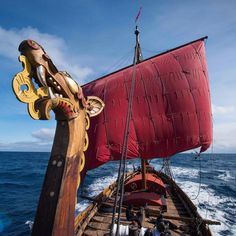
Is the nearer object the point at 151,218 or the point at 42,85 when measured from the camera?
the point at 42,85

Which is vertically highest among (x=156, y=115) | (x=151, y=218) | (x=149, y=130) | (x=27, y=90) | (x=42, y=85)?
(x=156, y=115)

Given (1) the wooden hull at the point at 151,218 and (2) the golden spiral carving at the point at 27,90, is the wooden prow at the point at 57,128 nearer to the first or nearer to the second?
(2) the golden spiral carving at the point at 27,90

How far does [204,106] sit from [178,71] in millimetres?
2469

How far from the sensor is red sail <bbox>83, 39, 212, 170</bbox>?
10695 mm

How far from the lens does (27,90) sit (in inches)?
111

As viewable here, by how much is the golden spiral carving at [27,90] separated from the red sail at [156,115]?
763 cm

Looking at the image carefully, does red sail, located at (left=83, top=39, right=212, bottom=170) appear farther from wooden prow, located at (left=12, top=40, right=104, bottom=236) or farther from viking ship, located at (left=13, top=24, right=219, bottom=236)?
wooden prow, located at (left=12, top=40, right=104, bottom=236)

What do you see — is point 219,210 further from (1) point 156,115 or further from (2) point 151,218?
(1) point 156,115

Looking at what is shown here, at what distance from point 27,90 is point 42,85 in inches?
11.7

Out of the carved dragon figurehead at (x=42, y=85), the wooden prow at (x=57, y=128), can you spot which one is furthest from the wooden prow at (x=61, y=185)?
the carved dragon figurehead at (x=42, y=85)

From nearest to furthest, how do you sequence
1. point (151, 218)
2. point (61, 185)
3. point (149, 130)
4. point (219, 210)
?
point (61, 185) < point (151, 218) < point (149, 130) < point (219, 210)

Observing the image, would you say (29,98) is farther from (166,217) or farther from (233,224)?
(233,224)

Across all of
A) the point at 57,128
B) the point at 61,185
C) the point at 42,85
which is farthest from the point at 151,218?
the point at 42,85

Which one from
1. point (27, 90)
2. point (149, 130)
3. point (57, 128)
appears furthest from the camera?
point (149, 130)
